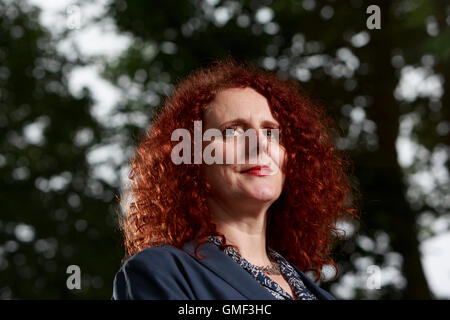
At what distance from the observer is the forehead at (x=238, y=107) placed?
6.14 ft

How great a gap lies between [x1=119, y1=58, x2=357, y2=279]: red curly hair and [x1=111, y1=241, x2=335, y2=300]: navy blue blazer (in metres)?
0.12

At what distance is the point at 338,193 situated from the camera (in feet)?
7.75

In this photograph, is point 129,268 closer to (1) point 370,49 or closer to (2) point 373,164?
(2) point 373,164

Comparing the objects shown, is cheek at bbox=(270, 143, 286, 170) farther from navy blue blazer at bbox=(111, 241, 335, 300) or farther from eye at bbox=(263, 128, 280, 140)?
navy blue blazer at bbox=(111, 241, 335, 300)

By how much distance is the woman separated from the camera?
1.63 meters

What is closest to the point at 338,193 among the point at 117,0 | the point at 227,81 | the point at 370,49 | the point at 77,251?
the point at 227,81

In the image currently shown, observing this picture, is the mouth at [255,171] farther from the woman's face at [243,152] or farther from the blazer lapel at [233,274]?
the blazer lapel at [233,274]

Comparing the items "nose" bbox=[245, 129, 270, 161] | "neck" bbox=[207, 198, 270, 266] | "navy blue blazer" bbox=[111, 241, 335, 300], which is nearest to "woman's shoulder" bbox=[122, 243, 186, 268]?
"navy blue blazer" bbox=[111, 241, 335, 300]

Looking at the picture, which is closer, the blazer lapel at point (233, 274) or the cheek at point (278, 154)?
the blazer lapel at point (233, 274)

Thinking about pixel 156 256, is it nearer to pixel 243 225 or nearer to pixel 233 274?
pixel 233 274

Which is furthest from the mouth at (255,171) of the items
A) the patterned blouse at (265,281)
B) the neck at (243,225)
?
the patterned blouse at (265,281)

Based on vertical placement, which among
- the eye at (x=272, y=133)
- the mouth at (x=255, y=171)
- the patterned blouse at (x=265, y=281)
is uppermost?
the eye at (x=272, y=133)

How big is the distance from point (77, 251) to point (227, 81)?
6.10 m

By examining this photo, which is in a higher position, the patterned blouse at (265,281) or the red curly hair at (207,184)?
the red curly hair at (207,184)
